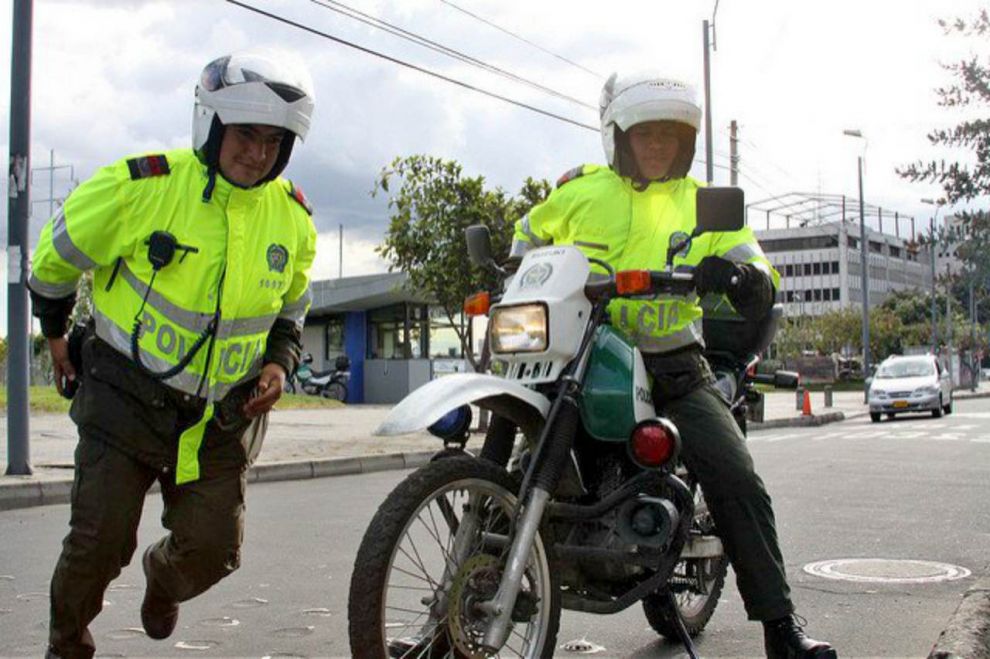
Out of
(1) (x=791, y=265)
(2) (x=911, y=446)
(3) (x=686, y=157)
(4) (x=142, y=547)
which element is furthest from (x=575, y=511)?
(1) (x=791, y=265)

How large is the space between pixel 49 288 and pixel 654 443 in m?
1.83

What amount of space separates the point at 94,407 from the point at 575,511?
1.41 m

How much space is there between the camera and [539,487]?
3.31 m

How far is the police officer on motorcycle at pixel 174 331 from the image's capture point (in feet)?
11.1

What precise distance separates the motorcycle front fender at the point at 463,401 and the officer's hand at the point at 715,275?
0.60m

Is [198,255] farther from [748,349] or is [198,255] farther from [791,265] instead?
[791,265]

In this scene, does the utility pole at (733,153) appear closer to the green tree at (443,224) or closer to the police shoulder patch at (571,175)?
the green tree at (443,224)

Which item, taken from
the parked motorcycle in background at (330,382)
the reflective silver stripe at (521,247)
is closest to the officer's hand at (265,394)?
the reflective silver stripe at (521,247)

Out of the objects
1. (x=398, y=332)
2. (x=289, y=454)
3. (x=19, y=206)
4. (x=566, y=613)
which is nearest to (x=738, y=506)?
(x=566, y=613)

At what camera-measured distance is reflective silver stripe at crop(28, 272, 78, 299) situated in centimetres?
349

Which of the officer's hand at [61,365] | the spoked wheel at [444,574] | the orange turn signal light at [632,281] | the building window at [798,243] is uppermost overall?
the building window at [798,243]

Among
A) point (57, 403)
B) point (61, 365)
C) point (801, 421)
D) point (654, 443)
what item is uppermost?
point (61, 365)

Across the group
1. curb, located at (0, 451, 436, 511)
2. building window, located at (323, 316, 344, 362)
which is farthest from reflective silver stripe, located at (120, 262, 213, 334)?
building window, located at (323, 316, 344, 362)

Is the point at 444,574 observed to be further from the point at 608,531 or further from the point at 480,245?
the point at 480,245
